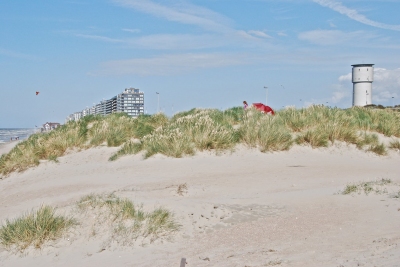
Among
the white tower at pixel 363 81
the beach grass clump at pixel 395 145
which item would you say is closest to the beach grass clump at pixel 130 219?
the beach grass clump at pixel 395 145

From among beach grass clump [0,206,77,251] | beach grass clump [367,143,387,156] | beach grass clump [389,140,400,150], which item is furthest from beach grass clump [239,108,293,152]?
beach grass clump [0,206,77,251]

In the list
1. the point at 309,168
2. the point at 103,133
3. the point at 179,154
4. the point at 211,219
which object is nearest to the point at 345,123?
the point at 309,168

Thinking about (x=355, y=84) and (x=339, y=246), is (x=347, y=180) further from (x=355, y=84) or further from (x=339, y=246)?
(x=355, y=84)

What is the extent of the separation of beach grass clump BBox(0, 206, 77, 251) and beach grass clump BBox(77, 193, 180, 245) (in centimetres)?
55

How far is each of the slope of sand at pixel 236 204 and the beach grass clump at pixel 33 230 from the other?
137mm

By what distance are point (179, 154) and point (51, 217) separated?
4.78 metres

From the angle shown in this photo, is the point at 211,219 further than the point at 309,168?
No

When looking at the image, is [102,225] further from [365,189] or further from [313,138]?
[313,138]

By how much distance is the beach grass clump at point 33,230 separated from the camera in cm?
638

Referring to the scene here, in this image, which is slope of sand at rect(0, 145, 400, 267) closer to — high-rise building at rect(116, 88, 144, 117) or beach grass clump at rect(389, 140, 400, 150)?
beach grass clump at rect(389, 140, 400, 150)

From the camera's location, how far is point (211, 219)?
7105 mm

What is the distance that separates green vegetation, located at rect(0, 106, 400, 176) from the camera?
1163cm

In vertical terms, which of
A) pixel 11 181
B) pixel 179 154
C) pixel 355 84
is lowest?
pixel 11 181

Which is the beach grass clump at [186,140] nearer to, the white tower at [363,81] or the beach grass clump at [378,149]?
the beach grass clump at [378,149]
